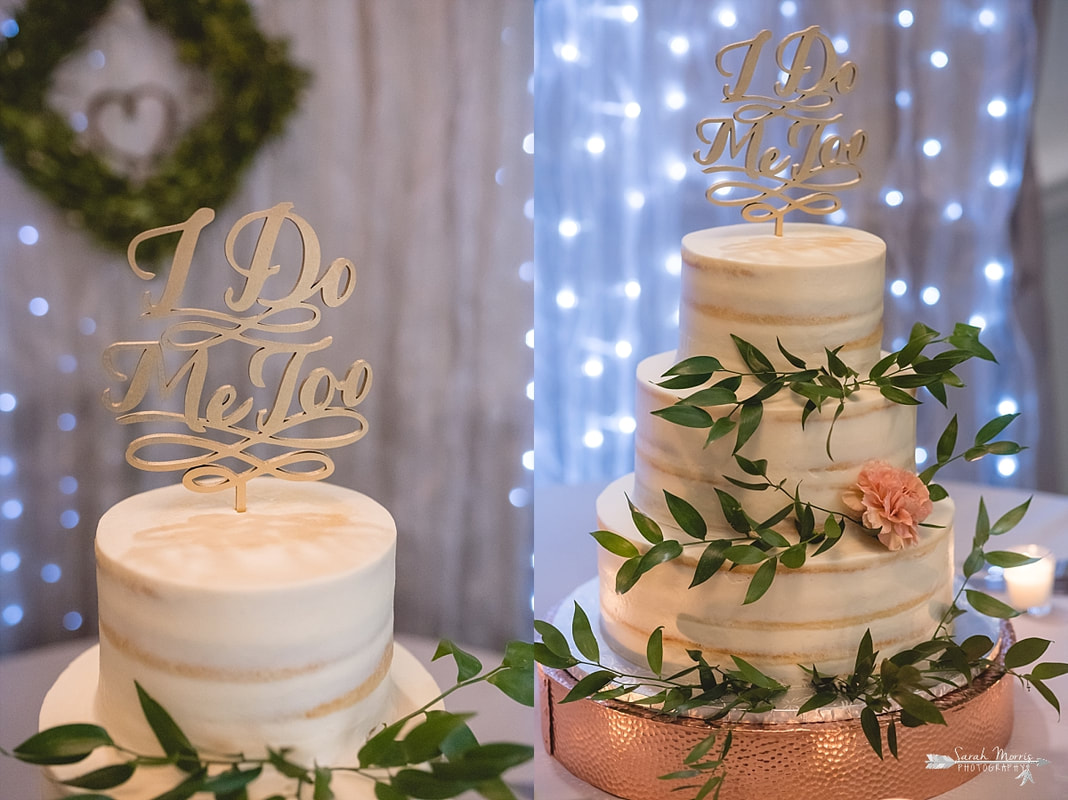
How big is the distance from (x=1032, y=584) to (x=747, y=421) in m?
1.03

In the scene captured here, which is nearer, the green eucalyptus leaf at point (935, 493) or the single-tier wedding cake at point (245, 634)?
the single-tier wedding cake at point (245, 634)

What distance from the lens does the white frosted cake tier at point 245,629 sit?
3.80 ft

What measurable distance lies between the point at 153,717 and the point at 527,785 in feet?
1.83

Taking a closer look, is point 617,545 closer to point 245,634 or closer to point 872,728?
point 872,728

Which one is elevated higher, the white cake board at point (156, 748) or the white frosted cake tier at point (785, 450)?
the white frosted cake tier at point (785, 450)

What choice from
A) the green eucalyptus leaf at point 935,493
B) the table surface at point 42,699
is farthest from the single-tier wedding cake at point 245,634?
the green eucalyptus leaf at point 935,493

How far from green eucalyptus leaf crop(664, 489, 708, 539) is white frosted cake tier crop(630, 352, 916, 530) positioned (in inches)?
3.6

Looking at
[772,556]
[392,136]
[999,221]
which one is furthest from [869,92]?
[772,556]

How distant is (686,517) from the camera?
1531 millimetres

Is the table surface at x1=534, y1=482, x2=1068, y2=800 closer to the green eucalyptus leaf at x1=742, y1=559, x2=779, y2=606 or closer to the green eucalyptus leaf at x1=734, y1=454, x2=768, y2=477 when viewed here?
the green eucalyptus leaf at x1=742, y1=559, x2=779, y2=606

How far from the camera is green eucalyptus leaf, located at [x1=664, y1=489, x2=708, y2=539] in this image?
1530mm

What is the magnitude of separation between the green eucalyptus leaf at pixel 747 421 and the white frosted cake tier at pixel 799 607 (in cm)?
20

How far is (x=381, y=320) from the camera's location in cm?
243

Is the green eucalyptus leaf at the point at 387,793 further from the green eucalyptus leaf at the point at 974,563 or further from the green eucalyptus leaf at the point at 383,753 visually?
the green eucalyptus leaf at the point at 974,563
